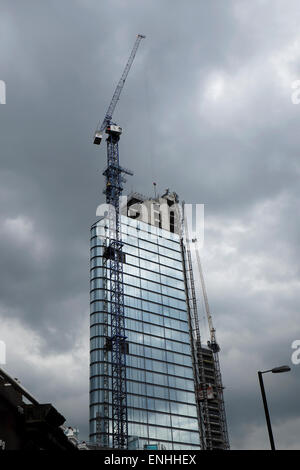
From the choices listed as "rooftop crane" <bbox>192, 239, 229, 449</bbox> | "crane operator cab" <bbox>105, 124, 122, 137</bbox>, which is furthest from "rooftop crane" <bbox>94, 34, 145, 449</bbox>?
"rooftop crane" <bbox>192, 239, 229, 449</bbox>

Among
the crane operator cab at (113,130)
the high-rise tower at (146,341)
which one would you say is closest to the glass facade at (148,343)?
the high-rise tower at (146,341)

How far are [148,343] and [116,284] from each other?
51.6 feet

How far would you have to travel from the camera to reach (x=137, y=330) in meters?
114

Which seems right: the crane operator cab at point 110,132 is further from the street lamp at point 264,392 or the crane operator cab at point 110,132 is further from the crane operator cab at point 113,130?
the street lamp at point 264,392

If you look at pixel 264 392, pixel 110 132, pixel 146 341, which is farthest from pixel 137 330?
pixel 264 392

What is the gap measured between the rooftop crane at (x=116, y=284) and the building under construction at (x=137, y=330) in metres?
0.22

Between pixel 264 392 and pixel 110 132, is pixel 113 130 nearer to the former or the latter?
pixel 110 132

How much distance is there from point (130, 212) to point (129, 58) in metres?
39.8

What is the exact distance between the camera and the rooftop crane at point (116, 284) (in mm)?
98562

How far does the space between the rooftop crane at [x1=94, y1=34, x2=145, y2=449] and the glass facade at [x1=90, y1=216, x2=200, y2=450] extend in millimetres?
1926
